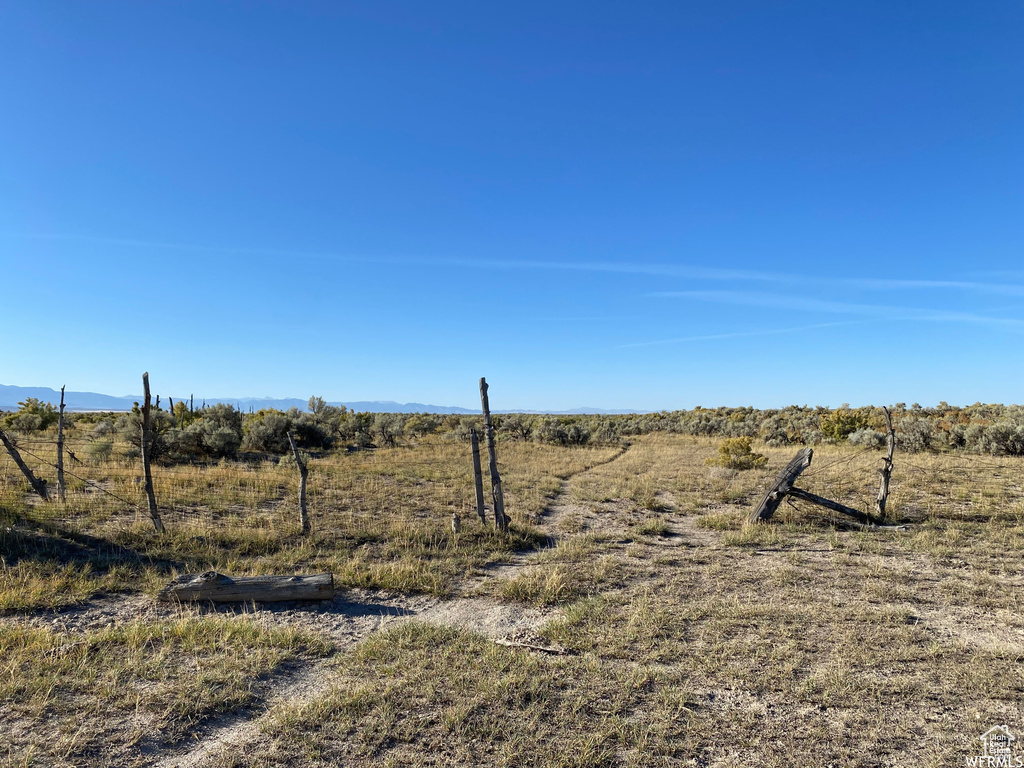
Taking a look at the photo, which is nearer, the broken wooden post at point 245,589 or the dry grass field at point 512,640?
the dry grass field at point 512,640

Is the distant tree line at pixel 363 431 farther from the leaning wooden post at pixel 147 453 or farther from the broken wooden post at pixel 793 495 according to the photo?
the broken wooden post at pixel 793 495

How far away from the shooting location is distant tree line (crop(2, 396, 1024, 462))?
24.1 meters

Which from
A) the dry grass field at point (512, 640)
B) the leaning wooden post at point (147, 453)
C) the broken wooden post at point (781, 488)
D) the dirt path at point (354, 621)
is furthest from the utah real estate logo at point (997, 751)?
the leaning wooden post at point (147, 453)

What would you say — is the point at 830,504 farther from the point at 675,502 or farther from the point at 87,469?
the point at 87,469

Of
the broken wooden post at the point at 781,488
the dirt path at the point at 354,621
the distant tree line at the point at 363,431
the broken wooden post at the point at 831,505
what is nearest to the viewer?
the dirt path at the point at 354,621

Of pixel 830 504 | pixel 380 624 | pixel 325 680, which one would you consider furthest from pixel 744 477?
pixel 325 680

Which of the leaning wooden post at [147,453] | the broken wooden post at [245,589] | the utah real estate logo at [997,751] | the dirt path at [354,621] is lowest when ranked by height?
the utah real estate logo at [997,751]

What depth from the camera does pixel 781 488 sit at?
1240 centimetres

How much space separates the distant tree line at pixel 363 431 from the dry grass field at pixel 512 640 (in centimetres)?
651

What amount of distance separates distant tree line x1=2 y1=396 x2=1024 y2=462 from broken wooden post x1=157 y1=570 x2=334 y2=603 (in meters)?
8.63

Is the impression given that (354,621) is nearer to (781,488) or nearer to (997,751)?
(997,751)

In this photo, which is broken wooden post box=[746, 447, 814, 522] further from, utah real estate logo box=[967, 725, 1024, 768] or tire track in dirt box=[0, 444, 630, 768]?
utah real estate logo box=[967, 725, 1024, 768]

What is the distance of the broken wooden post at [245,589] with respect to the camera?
7387 millimetres

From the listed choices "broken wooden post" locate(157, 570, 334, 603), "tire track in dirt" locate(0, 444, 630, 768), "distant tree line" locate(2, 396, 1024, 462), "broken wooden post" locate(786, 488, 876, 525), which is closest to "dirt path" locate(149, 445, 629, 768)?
"tire track in dirt" locate(0, 444, 630, 768)
